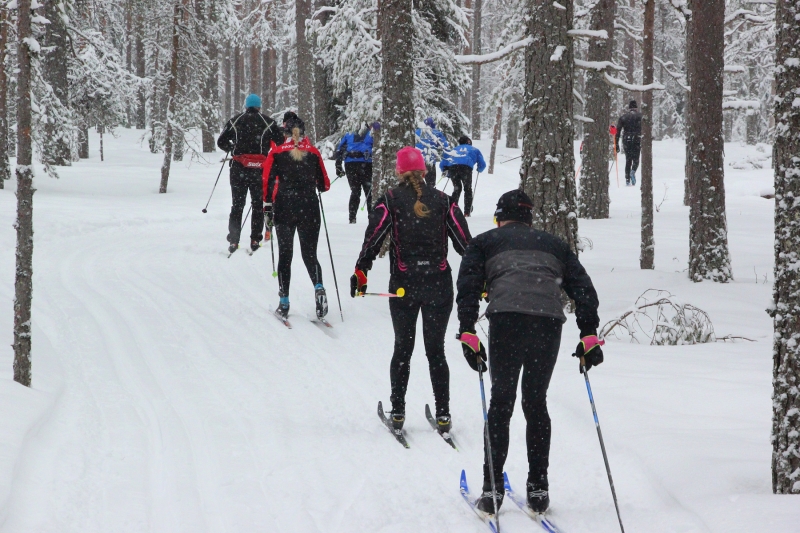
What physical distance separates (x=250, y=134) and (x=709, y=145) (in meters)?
6.88

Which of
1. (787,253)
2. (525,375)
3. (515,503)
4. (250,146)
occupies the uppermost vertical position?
(250,146)

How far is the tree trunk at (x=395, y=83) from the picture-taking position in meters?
10.9

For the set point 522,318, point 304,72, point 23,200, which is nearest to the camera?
point 522,318

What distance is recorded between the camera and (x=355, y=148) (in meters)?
15.1

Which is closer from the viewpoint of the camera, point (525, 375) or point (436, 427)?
point (525, 375)

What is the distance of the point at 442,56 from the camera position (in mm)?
→ 13477

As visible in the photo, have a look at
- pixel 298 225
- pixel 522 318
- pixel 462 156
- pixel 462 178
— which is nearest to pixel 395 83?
pixel 298 225

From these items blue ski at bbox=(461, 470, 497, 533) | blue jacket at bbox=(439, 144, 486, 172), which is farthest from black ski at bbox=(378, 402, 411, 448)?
blue jacket at bbox=(439, 144, 486, 172)

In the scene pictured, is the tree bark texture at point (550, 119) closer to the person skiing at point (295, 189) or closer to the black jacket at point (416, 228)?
the person skiing at point (295, 189)

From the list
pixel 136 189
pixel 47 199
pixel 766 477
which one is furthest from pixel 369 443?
pixel 136 189

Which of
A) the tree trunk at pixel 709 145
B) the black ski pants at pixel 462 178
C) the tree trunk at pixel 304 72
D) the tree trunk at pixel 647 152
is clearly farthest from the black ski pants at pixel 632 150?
the tree trunk at pixel 709 145

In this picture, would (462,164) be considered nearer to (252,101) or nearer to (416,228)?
(252,101)

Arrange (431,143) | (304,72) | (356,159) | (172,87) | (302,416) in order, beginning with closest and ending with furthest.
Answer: (302,416)
(356,159)
(431,143)
(172,87)
(304,72)

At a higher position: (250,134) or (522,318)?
(250,134)
